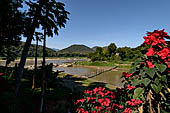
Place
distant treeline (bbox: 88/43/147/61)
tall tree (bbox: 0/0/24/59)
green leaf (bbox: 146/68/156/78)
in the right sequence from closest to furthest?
green leaf (bbox: 146/68/156/78)
tall tree (bbox: 0/0/24/59)
distant treeline (bbox: 88/43/147/61)

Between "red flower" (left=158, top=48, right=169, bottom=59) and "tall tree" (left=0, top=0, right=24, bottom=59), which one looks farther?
"tall tree" (left=0, top=0, right=24, bottom=59)

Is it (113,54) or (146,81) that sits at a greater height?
(113,54)

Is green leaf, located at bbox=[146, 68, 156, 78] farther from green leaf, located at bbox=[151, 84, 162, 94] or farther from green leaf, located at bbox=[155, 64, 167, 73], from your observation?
green leaf, located at bbox=[151, 84, 162, 94]

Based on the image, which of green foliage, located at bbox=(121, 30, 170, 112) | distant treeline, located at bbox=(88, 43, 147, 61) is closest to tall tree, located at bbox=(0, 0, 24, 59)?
green foliage, located at bbox=(121, 30, 170, 112)

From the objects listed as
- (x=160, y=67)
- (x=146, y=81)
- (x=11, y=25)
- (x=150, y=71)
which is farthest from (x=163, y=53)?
(x=11, y=25)

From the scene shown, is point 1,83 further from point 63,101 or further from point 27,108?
point 63,101

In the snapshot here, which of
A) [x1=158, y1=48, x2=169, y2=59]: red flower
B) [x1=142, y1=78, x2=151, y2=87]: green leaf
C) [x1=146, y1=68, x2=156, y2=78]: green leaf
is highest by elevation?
[x1=158, y1=48, x2=169, y2=59]: red flower

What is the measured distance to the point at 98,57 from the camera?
145 ft

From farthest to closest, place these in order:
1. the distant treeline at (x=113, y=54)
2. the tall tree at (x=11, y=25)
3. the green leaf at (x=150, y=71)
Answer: the distant treeline at (x=113, y=54) → the tall tree at (x=11, y=25) → the green leaf at (x=150, y=71)

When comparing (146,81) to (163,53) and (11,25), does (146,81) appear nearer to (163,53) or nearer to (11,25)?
(163,53)

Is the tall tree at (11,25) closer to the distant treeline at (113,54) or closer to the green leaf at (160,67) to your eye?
the green leaf at (160,67)

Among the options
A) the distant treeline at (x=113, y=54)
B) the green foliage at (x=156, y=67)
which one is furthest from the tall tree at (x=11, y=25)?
the distant treeline at (x=113, y=54)

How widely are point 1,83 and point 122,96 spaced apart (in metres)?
3.03

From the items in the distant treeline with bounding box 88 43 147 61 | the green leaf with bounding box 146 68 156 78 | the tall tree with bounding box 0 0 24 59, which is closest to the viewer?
the green leaf with bounding box 146 68 156 78
